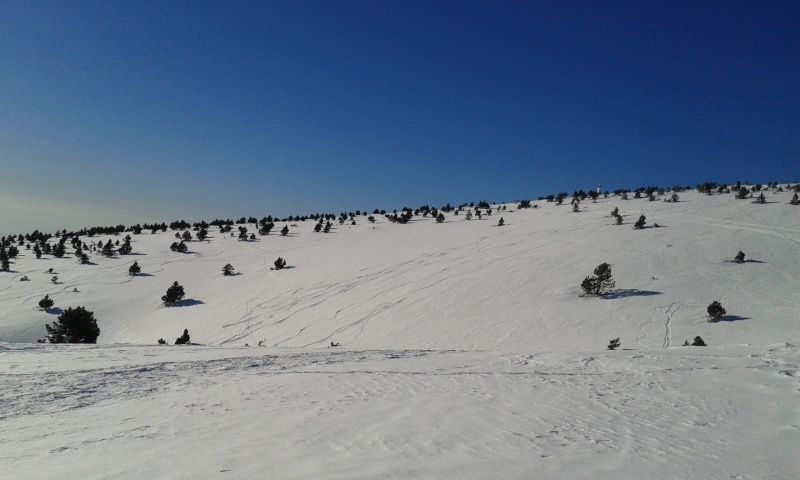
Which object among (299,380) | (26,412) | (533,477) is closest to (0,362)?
(26,412)

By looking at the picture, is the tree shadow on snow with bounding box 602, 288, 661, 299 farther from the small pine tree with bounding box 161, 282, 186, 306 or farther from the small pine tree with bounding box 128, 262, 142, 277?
the small pine tree with bounding box 128, 262, 142, 277

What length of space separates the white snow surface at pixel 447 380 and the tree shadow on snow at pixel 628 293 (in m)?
0.15

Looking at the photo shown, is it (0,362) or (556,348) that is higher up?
(0,362)

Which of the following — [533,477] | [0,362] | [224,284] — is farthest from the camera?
[224,284]

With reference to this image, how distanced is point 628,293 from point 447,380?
13.6m

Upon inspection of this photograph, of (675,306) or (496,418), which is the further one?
(675,306)

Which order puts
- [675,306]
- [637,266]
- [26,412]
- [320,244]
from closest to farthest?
[26,412], [675,306], [637,266], [320,244]

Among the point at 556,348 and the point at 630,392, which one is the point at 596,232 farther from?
the point at 630,392

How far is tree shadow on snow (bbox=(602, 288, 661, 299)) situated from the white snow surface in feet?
0.49

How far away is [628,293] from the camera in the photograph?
1658 centimetres

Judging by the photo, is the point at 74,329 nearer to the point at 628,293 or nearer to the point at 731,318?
the point at 628,293

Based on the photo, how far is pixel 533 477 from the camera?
9.68 ft

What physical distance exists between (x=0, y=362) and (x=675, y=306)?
18869 mm

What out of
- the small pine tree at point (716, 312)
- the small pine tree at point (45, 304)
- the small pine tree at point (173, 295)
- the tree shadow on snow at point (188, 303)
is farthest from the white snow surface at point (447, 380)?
the small pine tree at point (173, 295)
